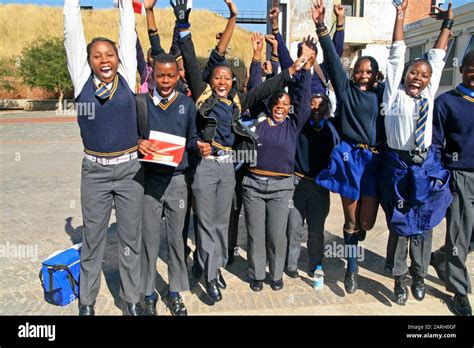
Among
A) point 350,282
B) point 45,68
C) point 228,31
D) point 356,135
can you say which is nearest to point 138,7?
point 228,31

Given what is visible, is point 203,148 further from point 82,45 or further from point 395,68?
point 395,68

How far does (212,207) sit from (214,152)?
0.54m

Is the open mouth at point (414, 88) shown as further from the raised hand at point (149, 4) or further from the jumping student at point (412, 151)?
the raised hand at point (149, 4)

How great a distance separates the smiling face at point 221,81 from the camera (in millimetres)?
3812

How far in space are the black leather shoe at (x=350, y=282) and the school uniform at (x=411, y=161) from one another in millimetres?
688

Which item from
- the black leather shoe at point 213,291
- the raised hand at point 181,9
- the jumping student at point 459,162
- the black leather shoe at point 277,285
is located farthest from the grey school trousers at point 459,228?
the raised hand at point 181,9

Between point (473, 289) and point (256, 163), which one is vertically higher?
point (256, 163)

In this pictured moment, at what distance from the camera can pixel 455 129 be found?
371cm

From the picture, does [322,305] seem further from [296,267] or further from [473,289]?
[473,289]

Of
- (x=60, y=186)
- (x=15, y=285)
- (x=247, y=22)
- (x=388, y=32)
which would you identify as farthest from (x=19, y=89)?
(x=15, y=285)

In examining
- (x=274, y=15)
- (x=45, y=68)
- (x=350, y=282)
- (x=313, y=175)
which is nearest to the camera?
(x=350, y=282)

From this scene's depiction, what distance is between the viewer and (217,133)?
3.82 m

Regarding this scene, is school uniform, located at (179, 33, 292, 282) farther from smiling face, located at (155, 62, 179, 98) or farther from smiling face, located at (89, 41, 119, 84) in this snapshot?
smiling face, located at (89, 41, 119, 84)
